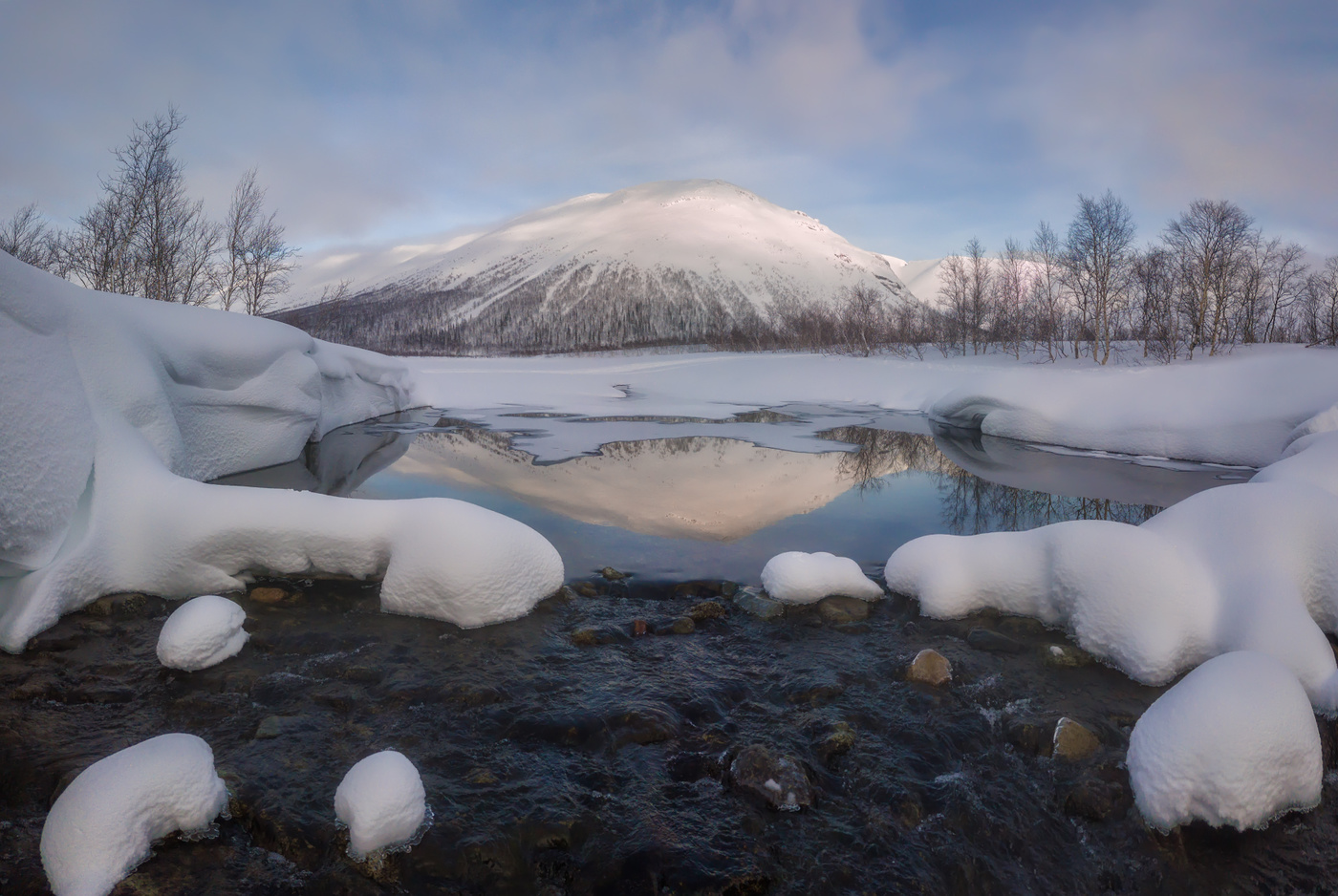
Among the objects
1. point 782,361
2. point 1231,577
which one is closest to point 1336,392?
point 1231,577

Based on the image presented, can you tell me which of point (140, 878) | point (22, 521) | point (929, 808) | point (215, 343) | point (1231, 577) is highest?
point (215, 343)

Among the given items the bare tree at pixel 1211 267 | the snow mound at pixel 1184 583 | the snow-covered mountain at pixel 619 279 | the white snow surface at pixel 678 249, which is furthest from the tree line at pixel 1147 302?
the white snow surface at pixel 678 249

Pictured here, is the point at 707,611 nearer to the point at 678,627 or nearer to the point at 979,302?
the point at 678,627

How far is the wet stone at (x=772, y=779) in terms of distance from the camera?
294cm

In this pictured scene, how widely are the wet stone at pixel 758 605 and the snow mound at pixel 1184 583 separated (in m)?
1.14

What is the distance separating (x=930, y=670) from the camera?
402 centimetres

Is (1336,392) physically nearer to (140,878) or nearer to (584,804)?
(584,804)

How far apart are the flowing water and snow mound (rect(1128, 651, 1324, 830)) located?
0.11 m

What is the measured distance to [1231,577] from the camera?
13.6 feet

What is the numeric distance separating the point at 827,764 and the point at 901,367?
27.7 metres

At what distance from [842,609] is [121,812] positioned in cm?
429

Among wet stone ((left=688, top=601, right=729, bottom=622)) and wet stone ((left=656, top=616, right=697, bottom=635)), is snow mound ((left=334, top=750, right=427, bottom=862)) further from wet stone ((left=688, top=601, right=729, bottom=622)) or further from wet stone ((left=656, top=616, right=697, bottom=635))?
wet stone ((left=688, top=601, right=729, bottom=622))

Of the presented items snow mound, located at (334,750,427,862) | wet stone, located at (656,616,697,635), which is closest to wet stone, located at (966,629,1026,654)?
wet stone, located at (656,616,697,635)

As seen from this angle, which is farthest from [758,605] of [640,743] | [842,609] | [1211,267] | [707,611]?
[1211,267]
